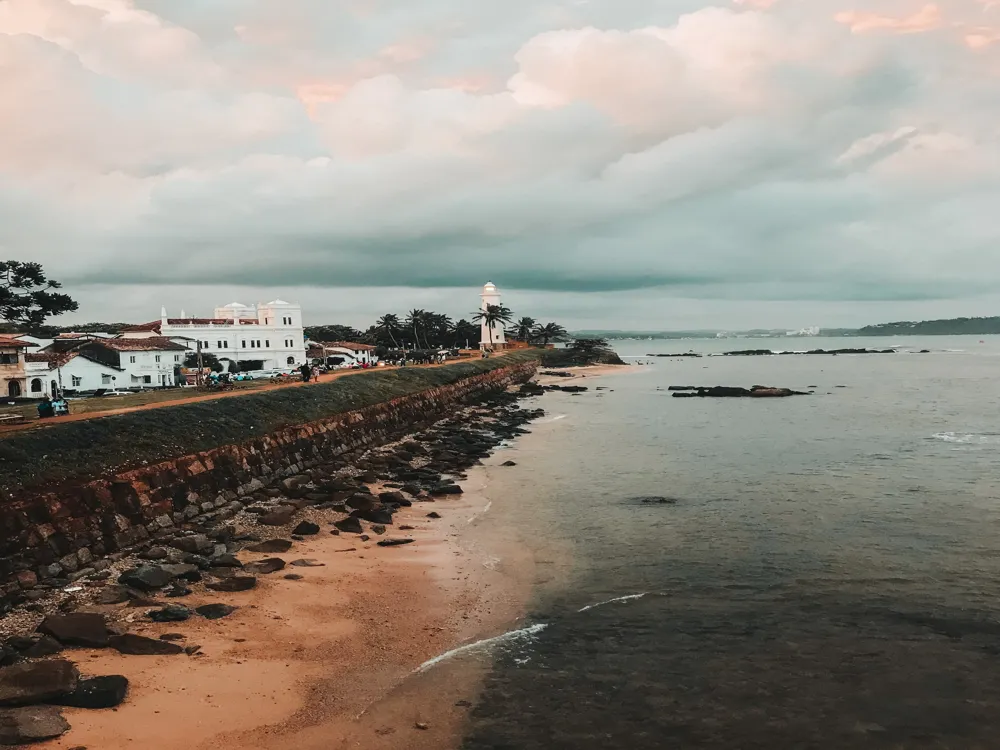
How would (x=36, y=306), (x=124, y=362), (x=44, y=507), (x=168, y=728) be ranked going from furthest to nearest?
(x=124, y=362) → (x=36, y=306) → (x=44, y=507) → (x=168, y=728)

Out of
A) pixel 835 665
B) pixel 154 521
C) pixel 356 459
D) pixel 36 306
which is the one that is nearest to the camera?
pixel 835 665

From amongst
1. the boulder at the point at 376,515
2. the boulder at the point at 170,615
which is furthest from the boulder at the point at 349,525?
the boulder at the point at 170,615

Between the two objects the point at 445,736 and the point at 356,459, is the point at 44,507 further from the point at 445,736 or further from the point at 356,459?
the point at 356,459

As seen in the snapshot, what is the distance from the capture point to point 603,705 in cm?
1159

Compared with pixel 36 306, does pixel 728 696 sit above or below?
below

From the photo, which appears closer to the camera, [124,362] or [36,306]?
[36,306]

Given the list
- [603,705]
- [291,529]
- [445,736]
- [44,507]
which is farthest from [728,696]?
[44,507]

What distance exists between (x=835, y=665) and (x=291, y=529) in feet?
52.4

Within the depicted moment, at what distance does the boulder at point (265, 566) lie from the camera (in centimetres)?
1753

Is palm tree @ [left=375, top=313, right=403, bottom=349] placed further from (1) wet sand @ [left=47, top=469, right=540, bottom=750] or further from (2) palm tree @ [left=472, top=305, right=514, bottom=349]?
(1) wet sand @ [left=47, top=469, right=540, bottom=750]

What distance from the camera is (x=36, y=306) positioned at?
29.0 meters

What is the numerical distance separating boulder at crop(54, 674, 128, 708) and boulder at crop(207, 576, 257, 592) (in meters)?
4.97

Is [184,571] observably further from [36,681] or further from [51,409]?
[51,409]

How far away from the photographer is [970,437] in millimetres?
43625
